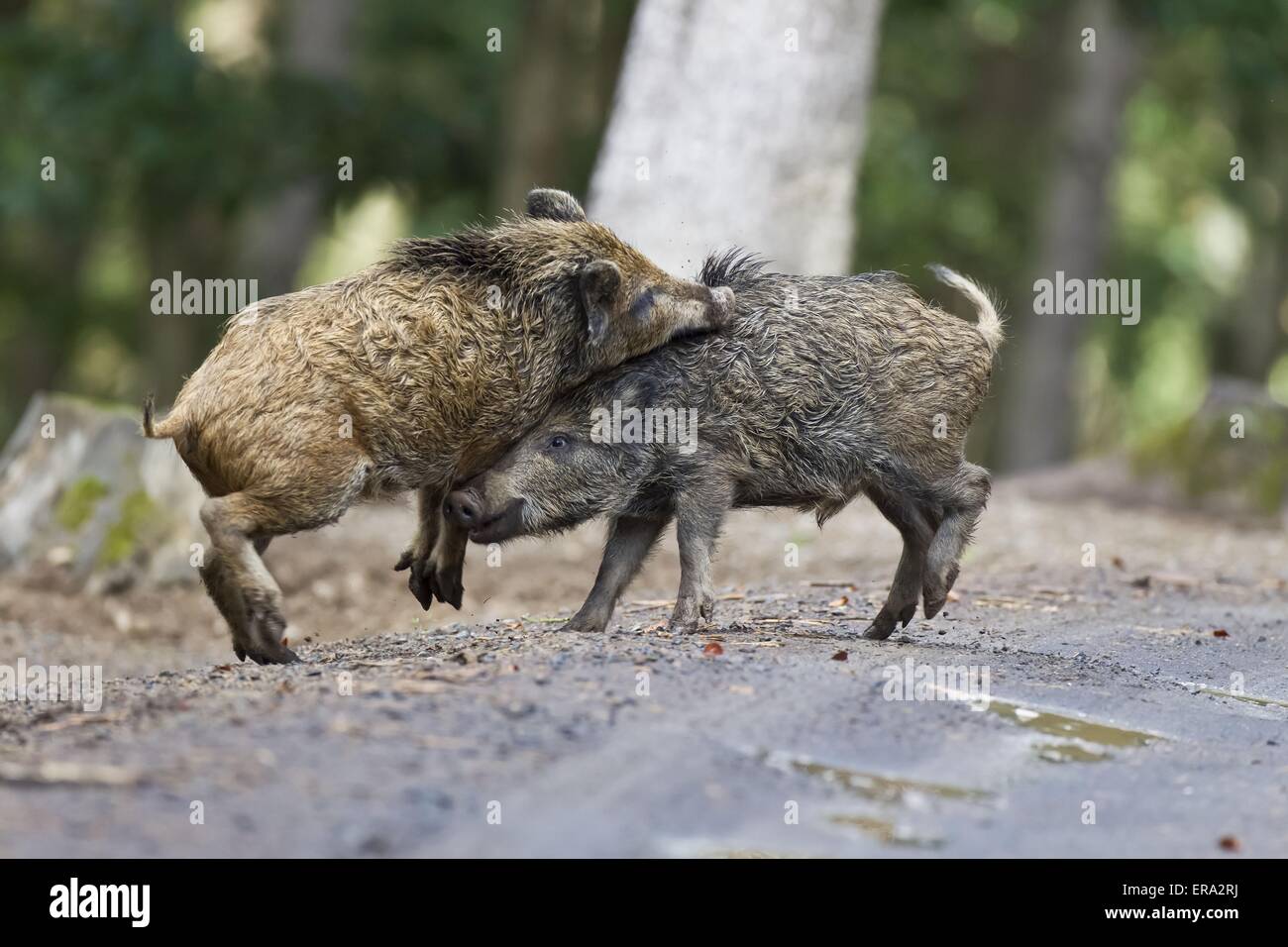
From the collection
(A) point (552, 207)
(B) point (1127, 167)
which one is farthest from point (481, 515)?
(B) point (1127, 167)

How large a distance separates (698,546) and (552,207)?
183cm

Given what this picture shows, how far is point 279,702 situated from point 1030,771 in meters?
2.28

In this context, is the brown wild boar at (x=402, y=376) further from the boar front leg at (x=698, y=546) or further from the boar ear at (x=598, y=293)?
the boar front leg at (x=698, y=546)

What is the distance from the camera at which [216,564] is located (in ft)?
23.1

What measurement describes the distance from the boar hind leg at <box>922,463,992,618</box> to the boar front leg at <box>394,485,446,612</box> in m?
2.16

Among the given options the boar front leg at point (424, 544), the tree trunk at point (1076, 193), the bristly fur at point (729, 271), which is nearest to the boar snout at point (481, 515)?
the boar front leg at point (424, 544)

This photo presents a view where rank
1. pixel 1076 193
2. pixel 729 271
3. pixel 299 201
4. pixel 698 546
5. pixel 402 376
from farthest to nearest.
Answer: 1. pixel 1076 193
2. pixel 299 201
3. pixel 729 271
4. pixel 698 546
5. pixel 402 376

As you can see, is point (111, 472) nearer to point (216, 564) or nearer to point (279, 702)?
point (216, 564)

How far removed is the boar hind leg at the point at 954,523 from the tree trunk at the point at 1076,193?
1386cm

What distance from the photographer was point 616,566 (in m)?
7.70

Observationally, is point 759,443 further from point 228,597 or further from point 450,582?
point 228,597

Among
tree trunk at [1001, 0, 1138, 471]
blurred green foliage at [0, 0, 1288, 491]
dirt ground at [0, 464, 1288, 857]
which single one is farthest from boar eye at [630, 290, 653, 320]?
tree trunk at [1001, 0, 1138, 471]

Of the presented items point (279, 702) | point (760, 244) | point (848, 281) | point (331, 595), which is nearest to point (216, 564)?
point (279, 702)

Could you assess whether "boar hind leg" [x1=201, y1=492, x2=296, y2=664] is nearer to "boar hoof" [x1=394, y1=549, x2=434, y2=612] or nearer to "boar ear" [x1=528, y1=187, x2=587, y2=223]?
"boar hoof" [x1=394, y1=549, x2=434, y2=612]
